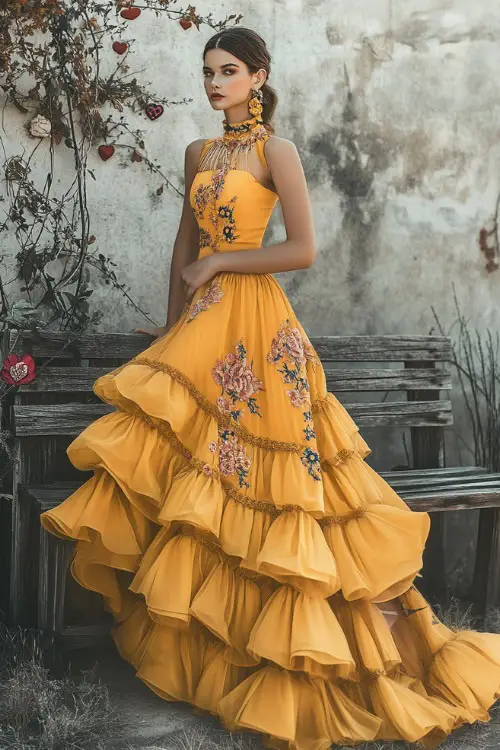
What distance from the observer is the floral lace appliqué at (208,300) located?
9.11ft

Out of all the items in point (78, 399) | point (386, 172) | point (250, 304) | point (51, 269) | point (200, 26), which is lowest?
point (78, 399)

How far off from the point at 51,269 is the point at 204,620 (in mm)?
1815

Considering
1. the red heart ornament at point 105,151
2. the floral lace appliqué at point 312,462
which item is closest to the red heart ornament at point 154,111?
the red heart ornament at point 105,151

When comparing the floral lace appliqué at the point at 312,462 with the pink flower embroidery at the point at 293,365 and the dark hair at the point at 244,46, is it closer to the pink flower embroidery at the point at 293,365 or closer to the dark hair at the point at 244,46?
the pink flower embroidery at the point at 293,365

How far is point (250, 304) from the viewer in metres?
2.79

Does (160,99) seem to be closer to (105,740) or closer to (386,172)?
(386,172)

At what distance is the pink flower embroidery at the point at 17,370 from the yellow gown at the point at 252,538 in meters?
0.62

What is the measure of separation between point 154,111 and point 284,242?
1.38 m

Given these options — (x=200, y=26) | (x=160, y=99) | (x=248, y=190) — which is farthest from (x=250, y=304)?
(x=200, y=26)

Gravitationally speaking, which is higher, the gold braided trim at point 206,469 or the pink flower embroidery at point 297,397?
the pink flower embroidery at point 297,397

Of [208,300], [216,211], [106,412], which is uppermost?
[216,211]

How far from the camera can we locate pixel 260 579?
264cm

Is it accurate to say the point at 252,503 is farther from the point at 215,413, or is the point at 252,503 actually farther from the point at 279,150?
the point at 279,150

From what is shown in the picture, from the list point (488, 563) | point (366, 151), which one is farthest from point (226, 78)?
point (488, 563)
